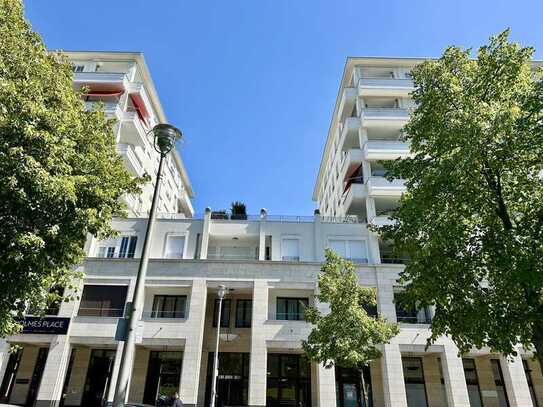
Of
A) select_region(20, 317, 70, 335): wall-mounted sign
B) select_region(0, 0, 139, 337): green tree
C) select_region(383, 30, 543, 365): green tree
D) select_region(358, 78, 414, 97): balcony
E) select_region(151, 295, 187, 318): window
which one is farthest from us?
select_region(358, 78, 414, 97): balcony

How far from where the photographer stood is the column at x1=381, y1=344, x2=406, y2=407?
20.9 meters

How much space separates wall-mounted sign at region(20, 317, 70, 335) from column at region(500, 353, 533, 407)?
26223 millimetres

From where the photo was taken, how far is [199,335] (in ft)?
73.9

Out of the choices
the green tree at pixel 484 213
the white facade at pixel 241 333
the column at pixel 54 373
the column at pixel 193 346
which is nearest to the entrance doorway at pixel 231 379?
the white facade at pixel 241 333

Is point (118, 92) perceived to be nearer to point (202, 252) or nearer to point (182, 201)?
point (202, 252)

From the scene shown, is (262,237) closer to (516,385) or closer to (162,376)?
(162,376)

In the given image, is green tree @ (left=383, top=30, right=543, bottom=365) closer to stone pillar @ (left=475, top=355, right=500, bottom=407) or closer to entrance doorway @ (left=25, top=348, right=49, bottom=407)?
stone pillar @ (left=475, top=355, right=500, bottom=407)

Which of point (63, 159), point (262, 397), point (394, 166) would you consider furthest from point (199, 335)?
point (394, 166)

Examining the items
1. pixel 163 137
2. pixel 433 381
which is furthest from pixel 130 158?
pixel 433 381

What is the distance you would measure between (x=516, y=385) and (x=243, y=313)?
17.1 metres

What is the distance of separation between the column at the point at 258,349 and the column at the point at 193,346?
3180mm

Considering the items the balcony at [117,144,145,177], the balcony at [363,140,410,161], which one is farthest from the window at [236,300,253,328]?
the balcony at [363,140,410,161]

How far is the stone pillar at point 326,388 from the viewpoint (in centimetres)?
2075

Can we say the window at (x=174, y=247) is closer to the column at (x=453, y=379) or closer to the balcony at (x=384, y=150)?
A: the balcony at (x=384, y=150)
